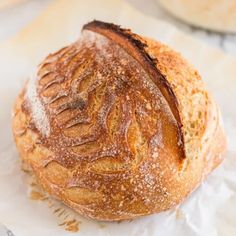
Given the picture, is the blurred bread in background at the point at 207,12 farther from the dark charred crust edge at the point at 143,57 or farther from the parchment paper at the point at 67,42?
the dark charred crust edge at the point at 143,57

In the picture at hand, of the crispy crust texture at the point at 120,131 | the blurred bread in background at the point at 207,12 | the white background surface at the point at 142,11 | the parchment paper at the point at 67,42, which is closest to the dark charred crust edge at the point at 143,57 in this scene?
the crispy crust texture at the point at 120,131

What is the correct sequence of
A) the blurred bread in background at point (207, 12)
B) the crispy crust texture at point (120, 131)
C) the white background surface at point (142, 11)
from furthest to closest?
the white background surface at point (142, 11), the blurred bread in background at point (207, 12), the crispy crust texture at point (120, 131)

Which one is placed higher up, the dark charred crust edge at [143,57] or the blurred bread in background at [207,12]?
the dark charred crust edge at [143,57]

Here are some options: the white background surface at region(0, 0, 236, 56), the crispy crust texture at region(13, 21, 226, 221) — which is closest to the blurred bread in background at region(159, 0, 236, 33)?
the white background surface at region(0, 0, 236, 56)

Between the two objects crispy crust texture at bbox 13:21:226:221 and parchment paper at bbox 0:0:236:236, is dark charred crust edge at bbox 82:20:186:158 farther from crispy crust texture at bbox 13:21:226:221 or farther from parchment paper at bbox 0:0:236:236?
parchment paper at bbox 0:0:236:236

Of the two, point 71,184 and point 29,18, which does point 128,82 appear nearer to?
point 71,184

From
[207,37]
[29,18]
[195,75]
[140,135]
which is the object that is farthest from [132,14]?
[140,135]

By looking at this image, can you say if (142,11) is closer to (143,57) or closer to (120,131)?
(143,57)
